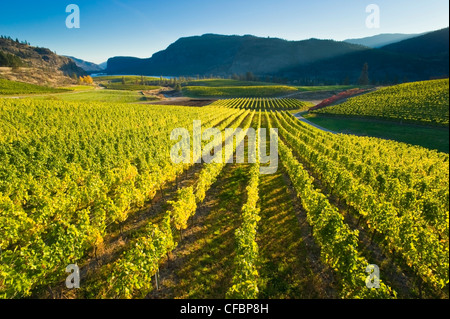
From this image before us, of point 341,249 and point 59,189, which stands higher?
point 59,189

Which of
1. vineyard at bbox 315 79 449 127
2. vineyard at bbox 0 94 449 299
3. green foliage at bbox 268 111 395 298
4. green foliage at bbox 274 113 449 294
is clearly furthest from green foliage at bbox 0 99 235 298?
vineyard at bbox 315 79 449 127

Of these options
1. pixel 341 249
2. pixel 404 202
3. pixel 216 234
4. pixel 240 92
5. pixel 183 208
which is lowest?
pixel 216 234

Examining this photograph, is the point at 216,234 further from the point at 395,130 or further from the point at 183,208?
the point at 395,130

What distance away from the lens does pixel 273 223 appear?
13844mm

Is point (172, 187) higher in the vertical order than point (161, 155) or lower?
lower

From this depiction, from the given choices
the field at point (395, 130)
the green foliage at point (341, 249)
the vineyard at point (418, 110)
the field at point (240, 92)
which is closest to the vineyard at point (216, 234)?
the green foliage at point (341, 249)

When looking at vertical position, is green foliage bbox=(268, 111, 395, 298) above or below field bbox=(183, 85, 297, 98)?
below

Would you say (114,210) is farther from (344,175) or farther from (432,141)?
(432,141)

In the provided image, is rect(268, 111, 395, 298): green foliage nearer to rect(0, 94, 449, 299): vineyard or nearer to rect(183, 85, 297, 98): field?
rect(0, 94, 449, 299): vineyard

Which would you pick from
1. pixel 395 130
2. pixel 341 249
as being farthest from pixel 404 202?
pixel 395 130

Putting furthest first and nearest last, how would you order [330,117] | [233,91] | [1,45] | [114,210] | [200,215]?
[1,45], [233,91], [330,117], [200,215], [114,210]

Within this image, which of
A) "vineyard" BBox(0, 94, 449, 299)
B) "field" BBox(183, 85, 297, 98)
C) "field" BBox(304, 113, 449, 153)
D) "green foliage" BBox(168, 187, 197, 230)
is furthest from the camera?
"field" BBox(183, 85, 297, 98)
